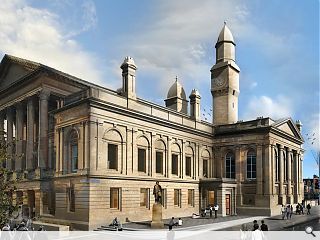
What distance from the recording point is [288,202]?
5159 cm

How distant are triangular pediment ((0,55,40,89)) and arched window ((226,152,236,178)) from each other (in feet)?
87.8

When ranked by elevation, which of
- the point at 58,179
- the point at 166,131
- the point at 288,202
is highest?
the point at 166,131

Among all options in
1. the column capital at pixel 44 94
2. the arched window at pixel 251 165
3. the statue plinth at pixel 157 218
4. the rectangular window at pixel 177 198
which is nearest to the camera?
the statue plinth at pixel 157 218

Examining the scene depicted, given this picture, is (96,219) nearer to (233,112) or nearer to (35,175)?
(35,175)

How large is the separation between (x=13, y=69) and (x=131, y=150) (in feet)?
68.7

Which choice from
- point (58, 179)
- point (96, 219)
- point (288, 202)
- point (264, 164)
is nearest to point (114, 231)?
point (96, 219)

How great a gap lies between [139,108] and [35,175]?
529 inches

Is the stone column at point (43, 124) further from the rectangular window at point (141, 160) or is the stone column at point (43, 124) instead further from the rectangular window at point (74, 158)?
the rectangular window at point (141, 160)

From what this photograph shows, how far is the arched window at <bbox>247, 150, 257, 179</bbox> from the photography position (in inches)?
1893

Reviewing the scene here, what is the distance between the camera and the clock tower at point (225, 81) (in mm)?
56469

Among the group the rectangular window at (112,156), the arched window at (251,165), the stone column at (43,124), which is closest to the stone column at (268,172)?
the arched window at (251,165)

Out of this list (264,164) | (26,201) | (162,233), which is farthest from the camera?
(264,164)

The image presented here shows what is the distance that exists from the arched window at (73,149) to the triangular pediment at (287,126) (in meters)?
25.7

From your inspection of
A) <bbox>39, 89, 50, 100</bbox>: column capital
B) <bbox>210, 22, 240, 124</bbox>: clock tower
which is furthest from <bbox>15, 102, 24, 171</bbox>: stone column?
<bbox>210, 22, 240, 124</bbox>: clock tower
